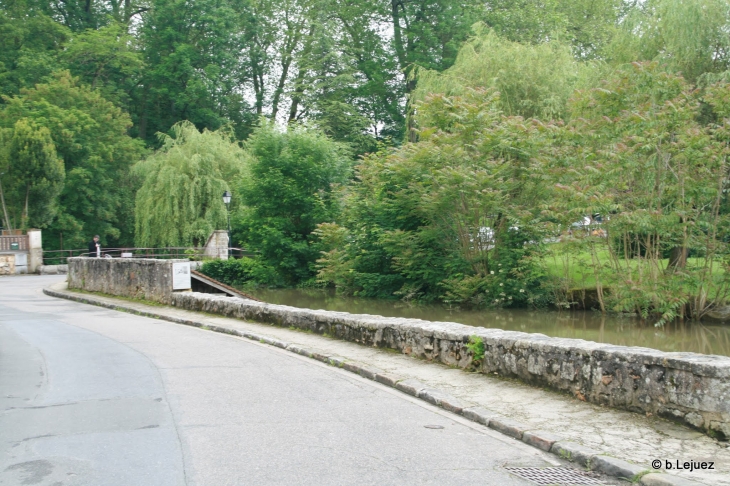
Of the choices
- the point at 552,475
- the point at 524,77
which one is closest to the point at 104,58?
the point at 524,77

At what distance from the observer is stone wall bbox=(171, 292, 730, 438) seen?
5656 millimetres

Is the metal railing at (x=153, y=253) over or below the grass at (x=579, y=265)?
over

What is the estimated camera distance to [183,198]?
3581 centimetres

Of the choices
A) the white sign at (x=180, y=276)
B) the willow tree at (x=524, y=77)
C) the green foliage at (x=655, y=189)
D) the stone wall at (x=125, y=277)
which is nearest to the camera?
the green foliage at (x=655, y=189)

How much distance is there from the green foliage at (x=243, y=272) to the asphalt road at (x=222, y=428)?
66.3ft

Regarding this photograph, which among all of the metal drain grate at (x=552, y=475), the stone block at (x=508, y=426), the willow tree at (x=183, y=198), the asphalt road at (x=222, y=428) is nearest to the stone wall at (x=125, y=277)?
the asphalt road at (x=222, y=428)

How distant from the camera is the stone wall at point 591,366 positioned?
5656mm

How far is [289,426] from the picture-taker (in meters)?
6.29

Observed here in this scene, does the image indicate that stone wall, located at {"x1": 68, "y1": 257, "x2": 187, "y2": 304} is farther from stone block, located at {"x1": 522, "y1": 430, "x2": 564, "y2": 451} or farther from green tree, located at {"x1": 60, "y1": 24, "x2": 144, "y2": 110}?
green tree, located at {"x1": 60, "y1": 24, "x2": 144, "y2": 110}

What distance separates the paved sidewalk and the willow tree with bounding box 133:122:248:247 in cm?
2712

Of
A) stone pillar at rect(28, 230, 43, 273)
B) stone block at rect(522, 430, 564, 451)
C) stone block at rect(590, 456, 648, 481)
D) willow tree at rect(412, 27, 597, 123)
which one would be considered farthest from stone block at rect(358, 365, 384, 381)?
stone pillar at rect(28, 230, 43, 273)

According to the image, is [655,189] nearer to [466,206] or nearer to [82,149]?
[466,206]

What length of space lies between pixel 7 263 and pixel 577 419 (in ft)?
117

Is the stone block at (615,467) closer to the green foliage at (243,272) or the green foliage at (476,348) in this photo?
the green foliage at (476,348)
